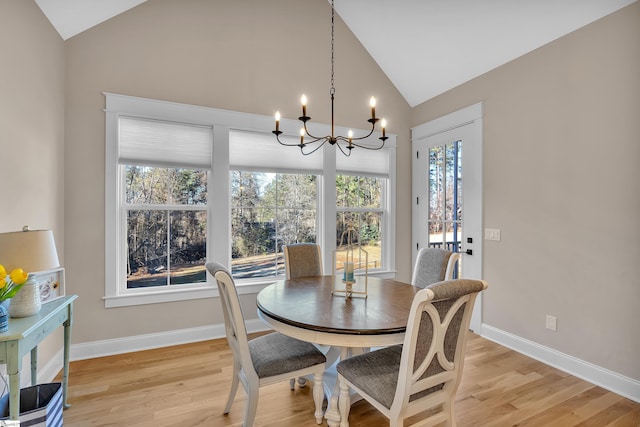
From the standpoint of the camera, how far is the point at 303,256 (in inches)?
114

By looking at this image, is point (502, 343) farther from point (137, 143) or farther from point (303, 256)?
point (137, 143)

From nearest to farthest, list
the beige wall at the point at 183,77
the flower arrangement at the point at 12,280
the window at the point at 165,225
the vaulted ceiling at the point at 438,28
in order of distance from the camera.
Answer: the flower arrangement at the point at 12,280
the vaulted ceiling at the point at 438,28
the beige wall at the point at 183,77
the window at the point at 165,225

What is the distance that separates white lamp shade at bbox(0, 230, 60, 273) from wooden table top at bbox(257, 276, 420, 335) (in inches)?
44.2

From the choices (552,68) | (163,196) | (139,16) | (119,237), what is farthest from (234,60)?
(552,68)

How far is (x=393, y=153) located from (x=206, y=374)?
322cm

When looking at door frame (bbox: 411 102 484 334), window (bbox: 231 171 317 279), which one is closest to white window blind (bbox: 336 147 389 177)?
window (bbox: 231 171 317 279)

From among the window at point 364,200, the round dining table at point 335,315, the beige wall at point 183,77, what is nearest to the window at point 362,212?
the window at point 364,200

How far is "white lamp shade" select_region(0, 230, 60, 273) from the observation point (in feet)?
4.99

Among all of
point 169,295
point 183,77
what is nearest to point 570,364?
point 169,295

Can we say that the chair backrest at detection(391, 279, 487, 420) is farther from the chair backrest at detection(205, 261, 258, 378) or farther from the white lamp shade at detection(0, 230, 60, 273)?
the white lamp shade at detection(0, 230, 60, 273)

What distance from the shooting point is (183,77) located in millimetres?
3107

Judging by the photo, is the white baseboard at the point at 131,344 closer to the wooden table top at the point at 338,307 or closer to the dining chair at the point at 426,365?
the wooden table top at the point at 338,307

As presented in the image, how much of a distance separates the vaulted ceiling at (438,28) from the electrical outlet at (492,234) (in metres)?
1.63

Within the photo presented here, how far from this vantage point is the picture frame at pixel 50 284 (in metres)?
1.96
